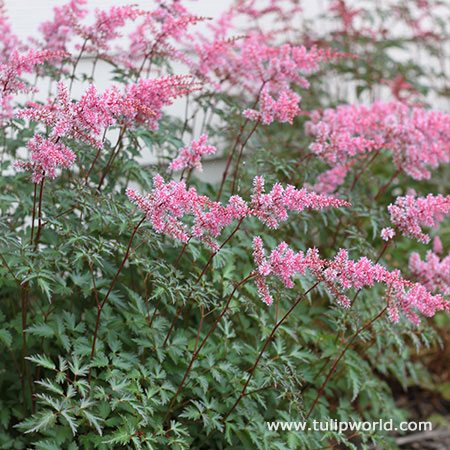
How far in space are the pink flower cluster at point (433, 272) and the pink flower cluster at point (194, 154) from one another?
1.21 m

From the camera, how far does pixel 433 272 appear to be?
2682mm

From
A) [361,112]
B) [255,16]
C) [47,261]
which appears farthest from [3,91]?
[255,16]

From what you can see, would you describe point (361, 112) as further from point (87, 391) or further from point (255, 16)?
point (87, 391)

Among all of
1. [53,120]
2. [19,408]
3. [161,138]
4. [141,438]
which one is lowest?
[19,408]

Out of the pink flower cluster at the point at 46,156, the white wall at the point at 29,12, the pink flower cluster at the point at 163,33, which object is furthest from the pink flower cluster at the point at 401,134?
the white wall at the point at 29,12

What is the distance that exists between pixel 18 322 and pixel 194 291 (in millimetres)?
871

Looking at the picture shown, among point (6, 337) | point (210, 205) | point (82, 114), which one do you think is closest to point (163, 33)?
point (82, 114)

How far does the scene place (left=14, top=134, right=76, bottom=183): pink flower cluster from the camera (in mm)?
1893

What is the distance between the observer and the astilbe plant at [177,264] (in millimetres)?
1961

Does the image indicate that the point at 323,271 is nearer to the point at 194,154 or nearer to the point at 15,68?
the point at 194,154

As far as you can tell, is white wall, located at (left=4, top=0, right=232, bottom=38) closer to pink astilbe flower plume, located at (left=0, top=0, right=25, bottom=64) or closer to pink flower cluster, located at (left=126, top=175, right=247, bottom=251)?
pink astilbe flower plume, located at (left=0, top=0, right=25, bottom=64)

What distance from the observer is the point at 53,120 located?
193 centimetres

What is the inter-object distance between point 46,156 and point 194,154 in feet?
1.89

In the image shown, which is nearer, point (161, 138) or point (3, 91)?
point (3, 91)
